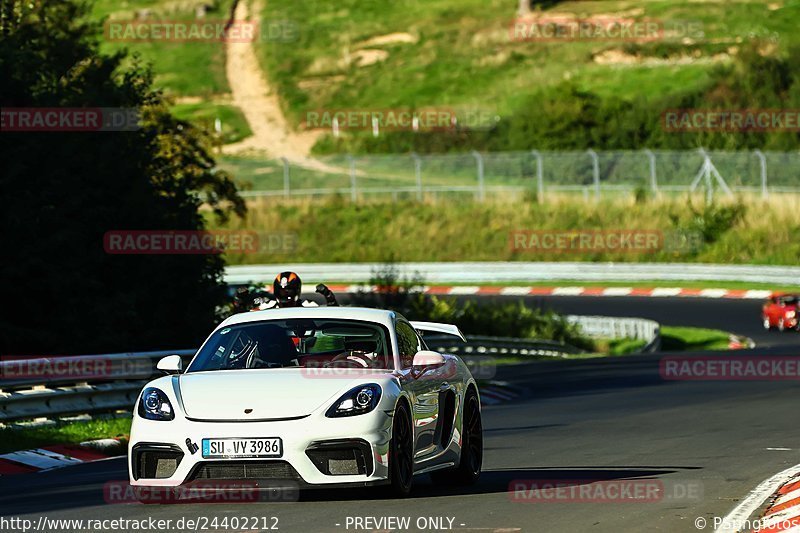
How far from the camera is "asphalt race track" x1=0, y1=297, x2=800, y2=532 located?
9.91 meters

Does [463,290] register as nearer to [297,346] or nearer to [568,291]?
[568,291]

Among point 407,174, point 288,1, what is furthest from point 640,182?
point 288,1

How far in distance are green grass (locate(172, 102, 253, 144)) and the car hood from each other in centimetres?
7602

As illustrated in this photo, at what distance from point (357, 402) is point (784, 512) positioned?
2740 mm

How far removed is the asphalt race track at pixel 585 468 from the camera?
991cm

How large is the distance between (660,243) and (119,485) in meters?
46.8

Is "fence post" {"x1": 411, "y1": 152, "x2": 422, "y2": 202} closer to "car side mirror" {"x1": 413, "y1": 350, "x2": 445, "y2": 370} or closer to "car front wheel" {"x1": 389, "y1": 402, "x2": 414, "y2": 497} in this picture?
"car side mirror" {"x1": 413, "y1": 350, "x2": 445, "y2": 370}

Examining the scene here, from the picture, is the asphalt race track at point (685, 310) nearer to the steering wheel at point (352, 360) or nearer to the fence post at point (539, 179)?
the fence post at point (539, 179)

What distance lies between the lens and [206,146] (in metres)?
38.3

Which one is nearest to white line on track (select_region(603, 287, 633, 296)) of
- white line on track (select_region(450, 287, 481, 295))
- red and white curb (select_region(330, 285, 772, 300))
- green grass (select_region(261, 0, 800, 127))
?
red and white curb (select_region(330, 285, 772, 300))

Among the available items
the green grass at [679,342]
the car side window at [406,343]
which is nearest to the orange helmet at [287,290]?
the car side window at [406,343]

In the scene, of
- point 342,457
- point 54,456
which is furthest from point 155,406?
point 54,456

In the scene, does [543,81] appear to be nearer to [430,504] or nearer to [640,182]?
[640,182]

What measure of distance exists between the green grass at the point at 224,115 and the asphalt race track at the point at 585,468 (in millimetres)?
64483
